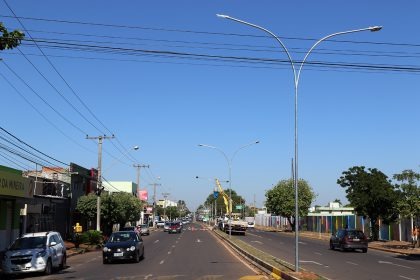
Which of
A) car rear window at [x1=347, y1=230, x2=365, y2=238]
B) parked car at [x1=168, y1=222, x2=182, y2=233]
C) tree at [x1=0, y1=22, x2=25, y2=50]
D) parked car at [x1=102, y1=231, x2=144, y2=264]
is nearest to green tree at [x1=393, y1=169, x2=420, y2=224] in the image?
car rear window at [x1=347, y1=230, x2=365, y2=238]

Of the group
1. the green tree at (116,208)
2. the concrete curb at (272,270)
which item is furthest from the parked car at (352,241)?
the green tree at (116,208)

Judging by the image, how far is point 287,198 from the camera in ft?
264

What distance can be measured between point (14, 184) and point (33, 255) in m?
10.3

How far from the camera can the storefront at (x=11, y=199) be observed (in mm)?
29405

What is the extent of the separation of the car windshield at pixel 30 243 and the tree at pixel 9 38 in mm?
13149

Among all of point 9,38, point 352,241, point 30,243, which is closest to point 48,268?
point 30,243

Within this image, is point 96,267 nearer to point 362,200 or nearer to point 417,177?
point 417,177

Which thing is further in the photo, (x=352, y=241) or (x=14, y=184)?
(x=352, y=241)

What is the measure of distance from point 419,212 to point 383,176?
46.3ft

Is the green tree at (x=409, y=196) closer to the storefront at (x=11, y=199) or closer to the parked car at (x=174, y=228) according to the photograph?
the storefront at (x=11, y=199)

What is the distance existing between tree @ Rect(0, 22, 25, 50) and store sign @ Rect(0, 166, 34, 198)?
1874 cm

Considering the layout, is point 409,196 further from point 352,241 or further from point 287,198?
point 287,198

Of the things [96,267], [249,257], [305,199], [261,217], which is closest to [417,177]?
[249,257]

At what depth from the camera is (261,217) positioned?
140 m
